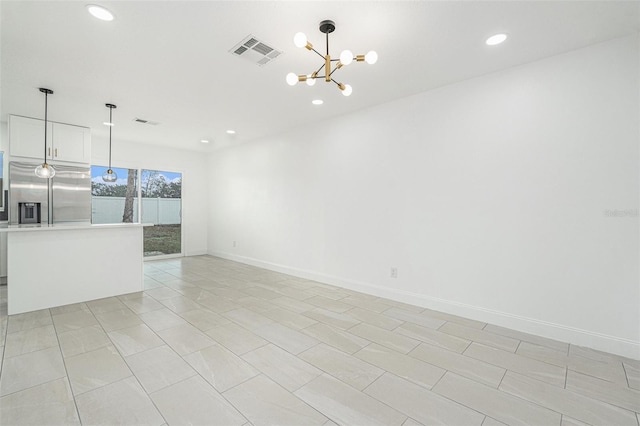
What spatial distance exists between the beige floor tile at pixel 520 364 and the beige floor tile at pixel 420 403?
750mm

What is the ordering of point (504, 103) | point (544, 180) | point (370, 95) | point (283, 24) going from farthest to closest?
point (370, 95) → point (504, 103) → point (544, 180) → point (283, 24)

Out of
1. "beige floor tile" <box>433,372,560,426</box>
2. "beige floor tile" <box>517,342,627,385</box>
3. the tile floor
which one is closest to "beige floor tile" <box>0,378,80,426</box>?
the tile floor

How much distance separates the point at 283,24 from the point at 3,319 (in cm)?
433

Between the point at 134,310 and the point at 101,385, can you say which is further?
the point at 134,310

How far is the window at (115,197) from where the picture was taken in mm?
6023

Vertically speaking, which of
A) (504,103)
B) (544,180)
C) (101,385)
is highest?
(504,103)

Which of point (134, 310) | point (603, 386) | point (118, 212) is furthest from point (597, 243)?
point (118, 212)

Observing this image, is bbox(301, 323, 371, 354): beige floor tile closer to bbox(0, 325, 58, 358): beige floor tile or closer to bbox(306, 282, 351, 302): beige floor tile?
bbox(306, 282, 351, 302): beige floor tile

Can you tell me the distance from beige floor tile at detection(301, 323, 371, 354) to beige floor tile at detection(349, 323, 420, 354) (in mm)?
96

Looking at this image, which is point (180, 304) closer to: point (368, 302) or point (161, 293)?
point (161, 293)

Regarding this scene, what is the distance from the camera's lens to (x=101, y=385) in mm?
1988

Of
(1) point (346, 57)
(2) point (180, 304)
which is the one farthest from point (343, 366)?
(2) point (180, 304)

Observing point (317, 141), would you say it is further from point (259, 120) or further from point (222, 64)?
point (222, 64)

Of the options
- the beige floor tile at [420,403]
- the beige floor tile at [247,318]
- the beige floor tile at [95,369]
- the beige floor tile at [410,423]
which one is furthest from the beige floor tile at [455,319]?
the beige floor tile at [95,369]
